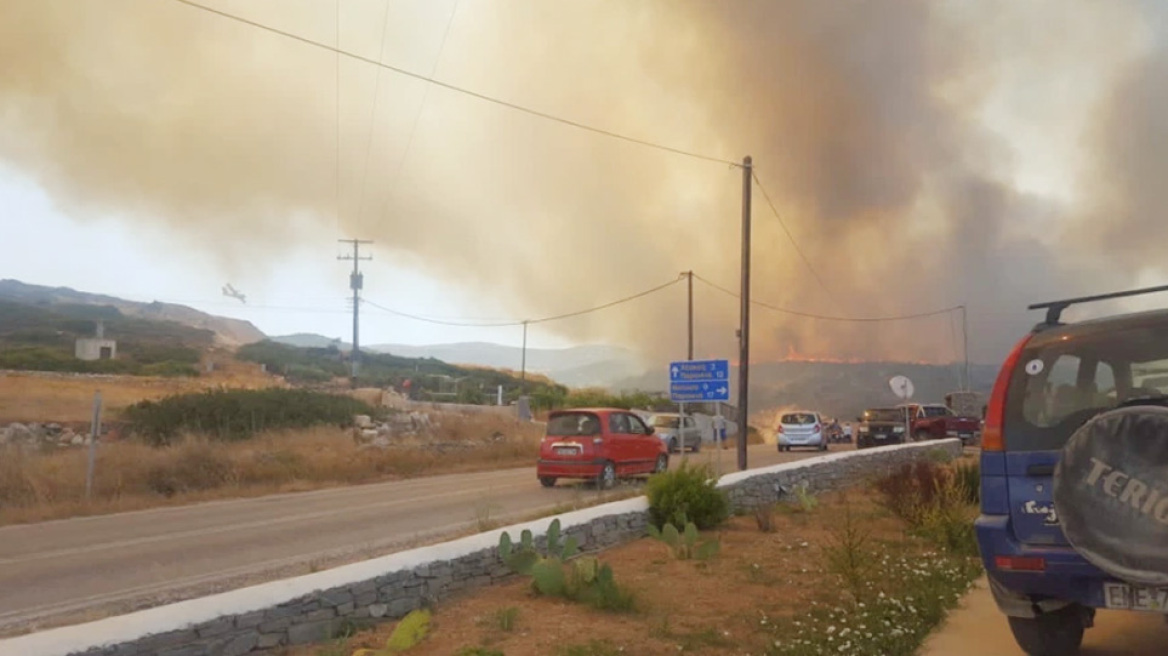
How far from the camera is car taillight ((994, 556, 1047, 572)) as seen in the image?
171 inches

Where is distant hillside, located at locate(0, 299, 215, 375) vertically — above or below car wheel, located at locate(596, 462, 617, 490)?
above

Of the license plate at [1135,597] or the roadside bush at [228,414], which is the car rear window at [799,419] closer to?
the roadside bush at [228,414]

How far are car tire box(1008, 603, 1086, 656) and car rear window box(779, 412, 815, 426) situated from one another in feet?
94.6

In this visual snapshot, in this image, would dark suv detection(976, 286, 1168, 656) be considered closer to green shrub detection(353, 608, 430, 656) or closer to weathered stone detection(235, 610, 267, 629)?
green shrub detection(353, 608, 430, 656)

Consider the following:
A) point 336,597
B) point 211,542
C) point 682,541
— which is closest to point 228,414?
point 211,542

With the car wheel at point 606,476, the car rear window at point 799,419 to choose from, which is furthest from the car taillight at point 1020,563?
the car rear window at point 799,419

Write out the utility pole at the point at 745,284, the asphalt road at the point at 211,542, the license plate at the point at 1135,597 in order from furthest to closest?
the utility pole at the point at 745,284, the asphalt road at the point at 211,542, the license plate at the point at 1135,597

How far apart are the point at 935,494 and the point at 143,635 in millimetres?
8380

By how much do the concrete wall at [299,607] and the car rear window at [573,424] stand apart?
8.88m

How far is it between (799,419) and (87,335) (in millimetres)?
60508

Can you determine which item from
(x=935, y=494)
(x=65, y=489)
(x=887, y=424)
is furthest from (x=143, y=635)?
(x=887, y=424)

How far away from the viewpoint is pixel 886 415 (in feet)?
110

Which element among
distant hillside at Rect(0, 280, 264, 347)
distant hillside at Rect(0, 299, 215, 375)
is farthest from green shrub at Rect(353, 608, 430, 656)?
distant hillside at Rect(0, 280, 264, 347)

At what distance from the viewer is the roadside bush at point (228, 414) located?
26.0 meters
